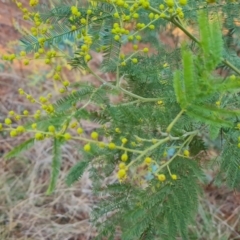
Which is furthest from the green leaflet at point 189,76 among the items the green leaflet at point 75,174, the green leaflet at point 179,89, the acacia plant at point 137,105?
the green leaflet at point 75,174

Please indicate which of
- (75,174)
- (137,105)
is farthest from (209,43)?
(75,174)

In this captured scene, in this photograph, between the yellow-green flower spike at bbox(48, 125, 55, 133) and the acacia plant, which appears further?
the acacia plant

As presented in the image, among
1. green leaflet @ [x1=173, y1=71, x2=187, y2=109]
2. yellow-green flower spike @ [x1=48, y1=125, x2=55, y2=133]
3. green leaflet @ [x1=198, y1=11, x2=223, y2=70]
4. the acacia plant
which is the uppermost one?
green leaflet @ [x1=198, y1=11, x2=223, y2=70]

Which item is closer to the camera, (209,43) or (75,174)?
(209,43)

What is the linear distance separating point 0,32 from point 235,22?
1889mm

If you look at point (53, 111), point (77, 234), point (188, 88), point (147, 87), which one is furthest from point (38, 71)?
point (188, 88)

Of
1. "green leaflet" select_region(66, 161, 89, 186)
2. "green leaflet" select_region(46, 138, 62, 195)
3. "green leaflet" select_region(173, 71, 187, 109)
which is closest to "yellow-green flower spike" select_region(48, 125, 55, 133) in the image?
"green leaflet" select_region(46, 138, 62, 195)

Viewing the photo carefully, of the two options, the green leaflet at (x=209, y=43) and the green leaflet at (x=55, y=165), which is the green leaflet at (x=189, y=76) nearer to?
the green leaflet at (x=209, y=43)

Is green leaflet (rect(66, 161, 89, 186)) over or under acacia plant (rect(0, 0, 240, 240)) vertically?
under

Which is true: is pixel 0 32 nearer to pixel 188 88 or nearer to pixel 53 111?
pixel 53 111

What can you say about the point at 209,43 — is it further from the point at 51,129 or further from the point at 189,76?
the point at 51,129

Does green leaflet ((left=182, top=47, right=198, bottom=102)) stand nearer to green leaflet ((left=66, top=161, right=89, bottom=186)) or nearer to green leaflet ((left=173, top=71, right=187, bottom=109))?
green leaflet ((left=173, top=71, right=187, bottom=109))

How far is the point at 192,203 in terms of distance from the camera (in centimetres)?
116

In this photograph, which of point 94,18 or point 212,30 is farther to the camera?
point 94,18
